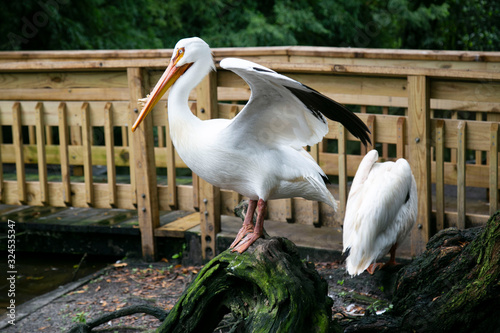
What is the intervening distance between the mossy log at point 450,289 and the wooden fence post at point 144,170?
2.51 meters

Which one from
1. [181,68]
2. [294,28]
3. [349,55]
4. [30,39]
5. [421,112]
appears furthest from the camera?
[294,28]

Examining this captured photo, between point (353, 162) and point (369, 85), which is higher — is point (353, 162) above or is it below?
below

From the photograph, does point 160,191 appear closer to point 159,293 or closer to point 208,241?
point 208,241

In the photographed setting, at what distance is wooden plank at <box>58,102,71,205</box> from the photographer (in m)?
5.26

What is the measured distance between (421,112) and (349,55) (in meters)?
2.09

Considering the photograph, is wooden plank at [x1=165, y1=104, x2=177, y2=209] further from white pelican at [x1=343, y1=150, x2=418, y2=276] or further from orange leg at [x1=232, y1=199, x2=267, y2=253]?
orange leg at [x1=232, y1=199, x2=267, y2=253]

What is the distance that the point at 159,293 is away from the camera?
183 inches

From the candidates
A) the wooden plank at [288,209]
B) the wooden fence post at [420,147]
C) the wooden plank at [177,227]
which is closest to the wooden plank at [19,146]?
the wooden plank at [177,227]

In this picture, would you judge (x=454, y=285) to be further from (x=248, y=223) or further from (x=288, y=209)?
(x=288, y=209)

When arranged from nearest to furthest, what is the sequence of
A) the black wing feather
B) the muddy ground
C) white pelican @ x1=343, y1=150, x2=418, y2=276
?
the black wing feather, white pelican @ x1=343, y1=150, x2=418, y2=276, the muddy ground

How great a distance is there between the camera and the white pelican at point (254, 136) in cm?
320

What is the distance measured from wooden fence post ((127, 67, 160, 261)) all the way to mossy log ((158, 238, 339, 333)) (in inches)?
84.3

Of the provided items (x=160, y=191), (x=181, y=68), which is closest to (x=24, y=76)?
(x=160, y=191)

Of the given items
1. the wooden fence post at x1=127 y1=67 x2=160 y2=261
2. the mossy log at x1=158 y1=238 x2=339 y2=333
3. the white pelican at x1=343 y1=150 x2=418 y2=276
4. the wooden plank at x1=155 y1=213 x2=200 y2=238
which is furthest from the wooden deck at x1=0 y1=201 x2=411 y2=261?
the mossy log at x1=158 y1=238 x2=339 y2=333
